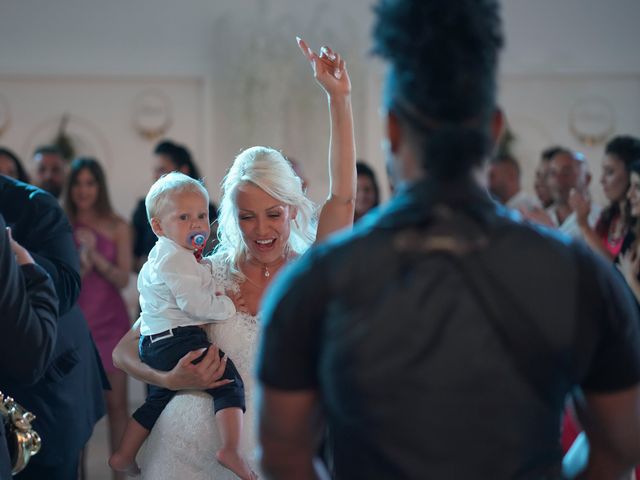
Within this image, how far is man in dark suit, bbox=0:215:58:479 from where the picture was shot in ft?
6.51

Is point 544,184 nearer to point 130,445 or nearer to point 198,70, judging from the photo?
point 198,70

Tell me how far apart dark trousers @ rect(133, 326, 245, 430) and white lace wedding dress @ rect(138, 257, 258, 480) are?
0.11 ft

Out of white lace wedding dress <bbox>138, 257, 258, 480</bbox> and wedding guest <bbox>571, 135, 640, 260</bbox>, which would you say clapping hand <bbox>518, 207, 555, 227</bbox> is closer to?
wedding guest <bbox>571, 135, 640, 260</bbox>

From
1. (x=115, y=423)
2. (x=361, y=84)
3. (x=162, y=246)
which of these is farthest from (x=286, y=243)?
(x=361, y=84)

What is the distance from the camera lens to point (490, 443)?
1308 mm

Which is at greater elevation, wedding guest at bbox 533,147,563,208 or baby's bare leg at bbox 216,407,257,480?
wedding guest at bbox 533,147,563,208

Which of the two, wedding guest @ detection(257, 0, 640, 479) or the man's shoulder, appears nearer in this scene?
wedding guest @ detection(257, 0, 640, 479)

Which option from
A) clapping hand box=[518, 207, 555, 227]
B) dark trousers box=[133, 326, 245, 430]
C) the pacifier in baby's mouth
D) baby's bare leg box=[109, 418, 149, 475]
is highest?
Result: the pacifier in baby's mouth

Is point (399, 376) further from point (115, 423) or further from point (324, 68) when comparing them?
point (115, 423)

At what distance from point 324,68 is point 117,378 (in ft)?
9.90

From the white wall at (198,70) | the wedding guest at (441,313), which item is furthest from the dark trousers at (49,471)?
the white wall at (198,70)

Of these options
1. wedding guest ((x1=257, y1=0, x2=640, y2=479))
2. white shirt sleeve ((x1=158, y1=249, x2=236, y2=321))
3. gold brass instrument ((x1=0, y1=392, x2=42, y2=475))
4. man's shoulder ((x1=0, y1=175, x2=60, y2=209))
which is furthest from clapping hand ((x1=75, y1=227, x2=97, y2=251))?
wedding guest ((x1=257, y1=0, x2=640, y2=479))

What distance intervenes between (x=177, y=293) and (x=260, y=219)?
11.1 inches

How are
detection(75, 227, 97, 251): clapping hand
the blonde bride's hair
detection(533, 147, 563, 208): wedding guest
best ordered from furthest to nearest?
detection(533, 147, 563, 208): wedding guest
detection(75, 227, 97, 251): clapping hand
the blonde bride's hair
